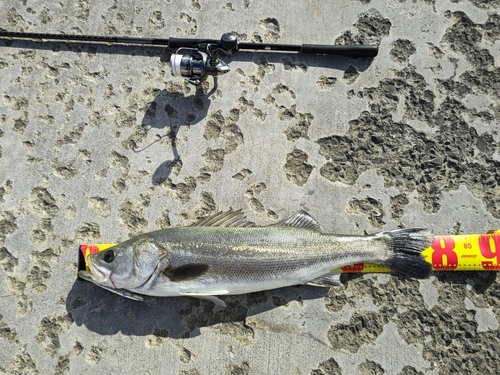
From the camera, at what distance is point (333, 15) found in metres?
3.46

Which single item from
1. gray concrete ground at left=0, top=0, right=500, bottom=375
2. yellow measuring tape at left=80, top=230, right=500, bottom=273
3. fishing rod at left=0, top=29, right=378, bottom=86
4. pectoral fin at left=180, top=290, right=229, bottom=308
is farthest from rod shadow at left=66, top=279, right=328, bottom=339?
fishing rod at left=0, top=29, right=378, bottom=86

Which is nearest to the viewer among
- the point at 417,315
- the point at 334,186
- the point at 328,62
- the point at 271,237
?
the point at 271,237

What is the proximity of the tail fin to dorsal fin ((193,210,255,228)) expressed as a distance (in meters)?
1.06

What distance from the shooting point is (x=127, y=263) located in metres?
2.65

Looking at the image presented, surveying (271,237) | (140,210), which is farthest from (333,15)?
(140,210)

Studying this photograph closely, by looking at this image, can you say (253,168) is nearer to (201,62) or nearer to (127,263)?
(201,62)

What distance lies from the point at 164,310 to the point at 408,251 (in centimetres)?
197

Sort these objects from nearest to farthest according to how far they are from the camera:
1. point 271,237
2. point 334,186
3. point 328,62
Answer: point 271,237 → point 334,186 → point 328,62

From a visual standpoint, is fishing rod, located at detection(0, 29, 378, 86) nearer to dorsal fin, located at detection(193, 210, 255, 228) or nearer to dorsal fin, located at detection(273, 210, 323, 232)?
dorsal fin, located at detection(193, 210, 255, 228)

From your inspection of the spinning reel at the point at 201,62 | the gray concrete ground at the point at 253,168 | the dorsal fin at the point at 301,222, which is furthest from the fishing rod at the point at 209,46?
the dorsal fin at the point at 301,222

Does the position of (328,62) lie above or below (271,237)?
above

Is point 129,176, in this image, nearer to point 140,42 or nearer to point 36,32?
point 140,42

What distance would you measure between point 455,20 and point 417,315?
267 cm

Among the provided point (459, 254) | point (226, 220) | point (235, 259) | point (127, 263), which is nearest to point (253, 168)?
point (226, 220)
